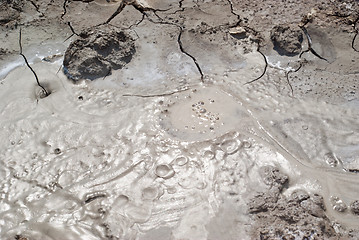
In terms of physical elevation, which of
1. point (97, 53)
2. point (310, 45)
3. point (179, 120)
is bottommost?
point (179, 120)

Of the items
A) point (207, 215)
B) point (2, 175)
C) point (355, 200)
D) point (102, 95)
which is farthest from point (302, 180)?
point (2, 175)

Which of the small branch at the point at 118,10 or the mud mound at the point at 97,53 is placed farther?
the small branch at the point at 118,10

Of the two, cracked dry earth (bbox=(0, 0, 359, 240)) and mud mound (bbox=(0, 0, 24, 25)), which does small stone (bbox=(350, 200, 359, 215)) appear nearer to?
cracked dry earth (bbox=(0, 0, 359, 240))

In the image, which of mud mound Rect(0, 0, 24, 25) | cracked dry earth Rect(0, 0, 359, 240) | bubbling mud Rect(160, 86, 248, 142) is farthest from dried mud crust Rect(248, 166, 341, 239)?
mud mound Rect(0, 0, 24, 25)

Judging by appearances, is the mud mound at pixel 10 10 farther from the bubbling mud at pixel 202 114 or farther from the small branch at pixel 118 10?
the bubbling mud at pixel 202 114

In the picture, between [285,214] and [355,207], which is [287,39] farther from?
[285,214]

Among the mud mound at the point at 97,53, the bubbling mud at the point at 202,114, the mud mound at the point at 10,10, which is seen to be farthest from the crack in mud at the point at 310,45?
the mud mound at the point at 10,10

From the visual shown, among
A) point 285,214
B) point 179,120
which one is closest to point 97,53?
point 179,120
